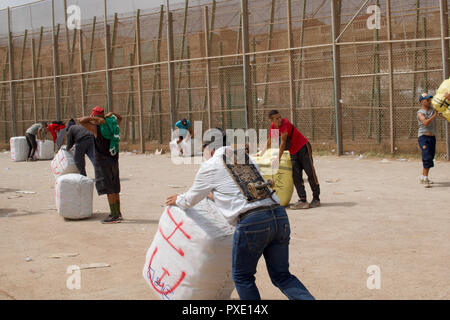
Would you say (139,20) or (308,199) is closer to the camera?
(308,199)

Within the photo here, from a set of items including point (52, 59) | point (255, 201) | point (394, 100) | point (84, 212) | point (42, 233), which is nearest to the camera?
point (255, 201)

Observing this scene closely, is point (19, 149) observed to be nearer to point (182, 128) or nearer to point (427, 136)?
point (182, 128)

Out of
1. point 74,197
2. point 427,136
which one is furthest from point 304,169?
point 74,197

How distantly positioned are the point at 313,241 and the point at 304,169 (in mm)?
2334

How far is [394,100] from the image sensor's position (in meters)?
14.9

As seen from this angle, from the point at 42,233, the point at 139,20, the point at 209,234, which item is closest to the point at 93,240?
the point at 42,233

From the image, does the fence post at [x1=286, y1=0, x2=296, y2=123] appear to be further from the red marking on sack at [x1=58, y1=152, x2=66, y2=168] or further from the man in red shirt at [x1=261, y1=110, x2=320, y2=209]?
the man in red shirt at [x1=261, y1=110, x2=320, y2=209]

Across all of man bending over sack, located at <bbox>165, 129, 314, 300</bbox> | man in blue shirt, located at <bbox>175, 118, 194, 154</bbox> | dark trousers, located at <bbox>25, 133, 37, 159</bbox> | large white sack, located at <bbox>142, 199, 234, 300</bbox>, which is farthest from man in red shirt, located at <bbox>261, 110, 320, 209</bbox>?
dark trousers, located at <bbox>25, 133, 37, 159</bbox>

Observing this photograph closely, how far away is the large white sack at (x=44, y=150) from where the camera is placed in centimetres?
1877

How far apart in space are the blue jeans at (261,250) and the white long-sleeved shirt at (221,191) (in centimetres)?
8

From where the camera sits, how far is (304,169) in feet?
28.3
